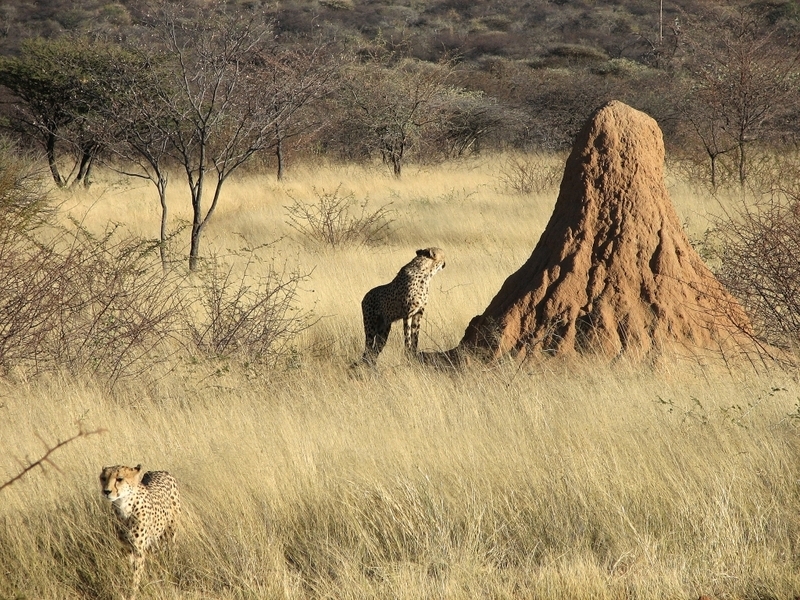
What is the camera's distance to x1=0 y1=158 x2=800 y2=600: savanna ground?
3.89 m

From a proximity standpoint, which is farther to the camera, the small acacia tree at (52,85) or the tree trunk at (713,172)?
the small acacia tree at (52,85)

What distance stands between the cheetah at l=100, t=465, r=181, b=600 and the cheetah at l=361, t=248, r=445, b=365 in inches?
133

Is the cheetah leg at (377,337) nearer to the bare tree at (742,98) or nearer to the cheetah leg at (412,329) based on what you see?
the cheetah leg at (412,329)

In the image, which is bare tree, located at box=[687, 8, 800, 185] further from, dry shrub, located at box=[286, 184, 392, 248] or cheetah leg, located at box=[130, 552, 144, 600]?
cheetah leg, located at box=[130, 552, 144, 600]

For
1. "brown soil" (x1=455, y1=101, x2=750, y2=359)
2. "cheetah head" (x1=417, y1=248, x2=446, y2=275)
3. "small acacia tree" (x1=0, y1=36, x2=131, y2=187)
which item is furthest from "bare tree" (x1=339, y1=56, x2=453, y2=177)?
"brown soil" (x1=455, y1=101, x2=750, y2=359)

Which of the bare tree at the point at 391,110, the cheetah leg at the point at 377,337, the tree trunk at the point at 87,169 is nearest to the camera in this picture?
the cheetah leg at the point at 377,337

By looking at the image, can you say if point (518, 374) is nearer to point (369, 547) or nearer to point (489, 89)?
point (369, 547)

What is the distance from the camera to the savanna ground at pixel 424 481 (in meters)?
3.89

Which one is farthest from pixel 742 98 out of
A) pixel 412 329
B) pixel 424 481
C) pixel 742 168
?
pixel 424 481

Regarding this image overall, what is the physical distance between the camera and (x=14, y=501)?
4.43 meters

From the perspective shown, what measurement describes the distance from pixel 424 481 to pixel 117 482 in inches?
59.4

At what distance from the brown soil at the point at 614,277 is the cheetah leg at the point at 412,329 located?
76 centimetres

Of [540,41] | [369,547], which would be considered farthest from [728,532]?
[540,41]

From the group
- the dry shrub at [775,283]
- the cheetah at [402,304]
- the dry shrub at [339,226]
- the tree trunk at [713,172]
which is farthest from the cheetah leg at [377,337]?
the tree trunk at [713,172]
